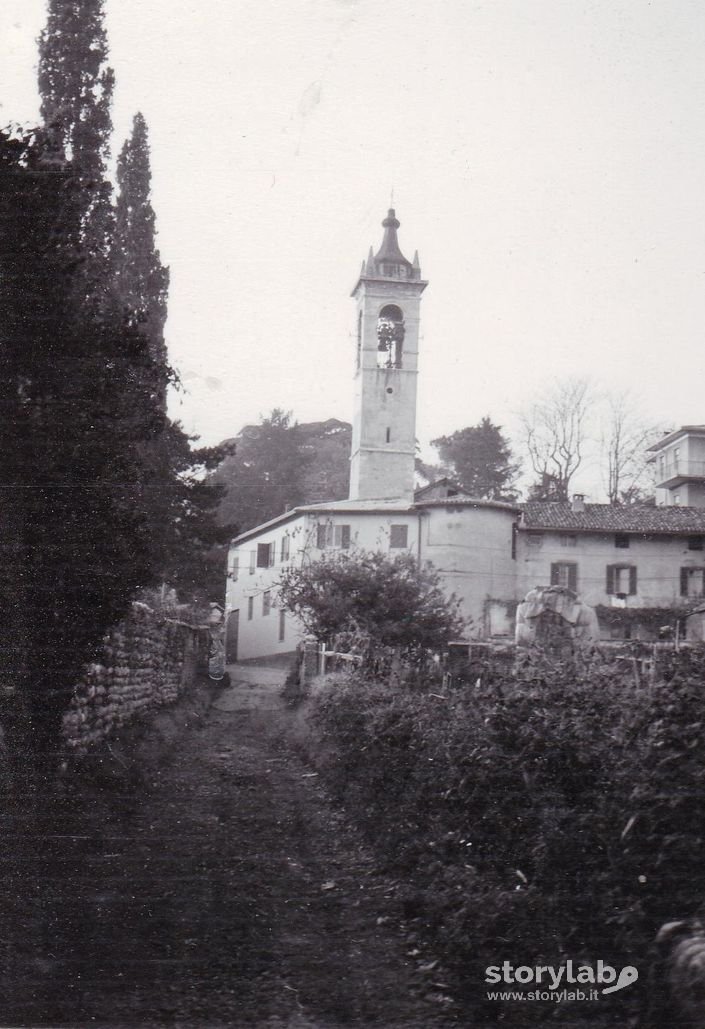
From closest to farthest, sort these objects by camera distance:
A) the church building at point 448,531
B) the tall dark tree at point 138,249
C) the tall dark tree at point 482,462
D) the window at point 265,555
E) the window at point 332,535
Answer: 1. the tall dark tree at point 138,249
2. the church building at point 448,531
3. the tall dark tree at point 482,462
4. the window at point 332,535
5. the window at point 265,555

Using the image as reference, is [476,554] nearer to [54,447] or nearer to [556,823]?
[54,447]

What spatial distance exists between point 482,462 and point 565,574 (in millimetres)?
3428

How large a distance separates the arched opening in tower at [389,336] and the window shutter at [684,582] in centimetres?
1619

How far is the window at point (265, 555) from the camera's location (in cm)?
2894

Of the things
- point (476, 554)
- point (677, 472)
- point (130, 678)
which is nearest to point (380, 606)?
point (130, 678)

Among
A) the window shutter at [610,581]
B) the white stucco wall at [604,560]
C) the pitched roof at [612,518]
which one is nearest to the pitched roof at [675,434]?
the pitched roof at [612,518]

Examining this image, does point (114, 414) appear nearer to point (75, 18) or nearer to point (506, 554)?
point (75, 18)

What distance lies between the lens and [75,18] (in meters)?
A: 6.51

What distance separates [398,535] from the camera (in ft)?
71.6

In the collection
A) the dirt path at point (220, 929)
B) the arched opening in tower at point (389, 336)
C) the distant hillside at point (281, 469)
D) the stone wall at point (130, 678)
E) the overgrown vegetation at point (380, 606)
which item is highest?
the arched opening in tower at point (389, 336)

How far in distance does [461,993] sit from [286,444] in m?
26.2

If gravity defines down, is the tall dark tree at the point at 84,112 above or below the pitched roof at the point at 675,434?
above

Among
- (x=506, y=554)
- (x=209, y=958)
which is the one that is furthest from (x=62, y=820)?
(x=506, y=554)

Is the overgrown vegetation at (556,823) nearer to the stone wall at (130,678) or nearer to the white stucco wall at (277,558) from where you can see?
Result: the stone wall at (130,678)
